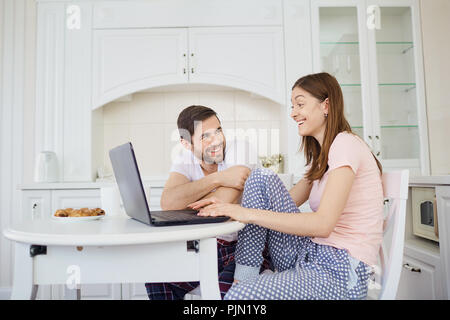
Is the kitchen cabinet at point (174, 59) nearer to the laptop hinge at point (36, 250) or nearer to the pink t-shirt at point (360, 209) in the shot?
the pink t-shirt at point (360, 209)

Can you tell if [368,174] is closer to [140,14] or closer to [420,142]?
[420,142]

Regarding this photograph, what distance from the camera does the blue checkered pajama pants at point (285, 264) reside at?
767 millimetres

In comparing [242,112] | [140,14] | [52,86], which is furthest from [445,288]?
[52,86]

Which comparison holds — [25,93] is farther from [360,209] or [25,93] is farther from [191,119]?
[360,209]

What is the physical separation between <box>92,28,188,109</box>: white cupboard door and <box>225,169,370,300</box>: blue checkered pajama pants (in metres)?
1.47

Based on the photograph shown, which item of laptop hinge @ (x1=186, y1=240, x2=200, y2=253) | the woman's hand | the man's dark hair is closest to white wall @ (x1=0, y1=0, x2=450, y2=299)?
the man's dark hair

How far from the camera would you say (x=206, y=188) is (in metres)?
1.08

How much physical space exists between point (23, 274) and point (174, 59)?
69.6 inches

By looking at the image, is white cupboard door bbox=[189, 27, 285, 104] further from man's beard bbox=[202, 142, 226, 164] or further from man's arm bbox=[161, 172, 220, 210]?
man's arm bbox=[161, 172, 220, 210]

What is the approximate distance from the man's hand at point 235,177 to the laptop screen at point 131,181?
0.27m

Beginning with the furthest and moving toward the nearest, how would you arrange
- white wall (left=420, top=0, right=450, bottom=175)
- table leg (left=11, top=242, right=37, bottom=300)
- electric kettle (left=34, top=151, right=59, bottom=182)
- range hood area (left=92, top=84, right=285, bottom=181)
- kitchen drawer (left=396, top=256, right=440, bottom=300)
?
range hood area (left=92, top=84, right=285, bottom=181) → white wall (left=420, top=0, right=450, bottom=175) → electric kettle (left=34, top=151, right=59, bottom=182) → kitchen drawer (left=396, top=256, right=440, bottom=300) → table leg (left=11, top=242, right=37, bottom=300)

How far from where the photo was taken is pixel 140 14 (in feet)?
7.34

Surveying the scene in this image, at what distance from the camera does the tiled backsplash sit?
8.29 ft
